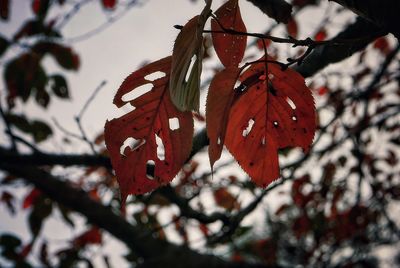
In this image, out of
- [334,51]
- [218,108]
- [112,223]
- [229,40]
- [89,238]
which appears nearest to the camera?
[218,108]

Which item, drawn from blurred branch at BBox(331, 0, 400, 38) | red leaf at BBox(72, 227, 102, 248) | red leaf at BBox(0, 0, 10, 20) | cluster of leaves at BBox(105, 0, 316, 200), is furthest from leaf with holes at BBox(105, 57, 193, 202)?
red leaf at BBox(72, 227, 102, 248)

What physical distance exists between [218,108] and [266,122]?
0.26m

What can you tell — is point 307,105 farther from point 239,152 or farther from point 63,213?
point 63,213

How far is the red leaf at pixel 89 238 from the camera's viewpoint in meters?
3.79

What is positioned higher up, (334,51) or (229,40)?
(334,51)

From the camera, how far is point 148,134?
31.8 inches

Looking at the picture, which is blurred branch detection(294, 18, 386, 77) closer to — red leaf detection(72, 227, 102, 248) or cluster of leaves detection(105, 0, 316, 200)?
cluster of leaves detection(105, 0, 316, 200)

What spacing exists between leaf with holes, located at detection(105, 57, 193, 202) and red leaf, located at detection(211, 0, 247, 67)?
5.2 inches

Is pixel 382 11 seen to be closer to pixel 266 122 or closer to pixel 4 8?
pixel 266 122

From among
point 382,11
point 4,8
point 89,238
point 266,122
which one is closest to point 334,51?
point 266,122

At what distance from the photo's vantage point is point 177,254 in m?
2.44

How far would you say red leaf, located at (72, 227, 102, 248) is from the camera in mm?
3789

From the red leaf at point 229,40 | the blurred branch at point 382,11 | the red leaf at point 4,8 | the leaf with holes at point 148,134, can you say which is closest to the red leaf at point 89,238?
the red leaf at point 4,8

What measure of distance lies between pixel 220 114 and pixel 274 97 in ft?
0.84
